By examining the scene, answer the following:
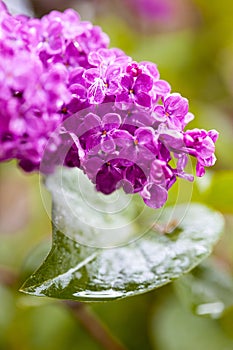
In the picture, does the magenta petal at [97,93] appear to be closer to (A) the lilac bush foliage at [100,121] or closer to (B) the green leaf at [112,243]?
(A) the lilac bush foliage at [100,121]

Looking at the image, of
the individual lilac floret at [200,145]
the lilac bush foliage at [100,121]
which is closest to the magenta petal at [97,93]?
the lilac bush foliage at [100,121]

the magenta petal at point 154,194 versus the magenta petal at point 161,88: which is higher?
the magenta petal at point 161,88

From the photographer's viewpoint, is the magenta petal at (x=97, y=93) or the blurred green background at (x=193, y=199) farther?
the blurred green background at (x=193, y=199)

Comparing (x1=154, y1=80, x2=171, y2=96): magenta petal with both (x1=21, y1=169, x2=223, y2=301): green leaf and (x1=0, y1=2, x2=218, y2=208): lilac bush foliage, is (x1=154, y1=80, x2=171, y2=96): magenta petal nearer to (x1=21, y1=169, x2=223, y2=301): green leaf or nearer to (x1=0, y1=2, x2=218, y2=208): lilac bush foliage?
(x1=0, y1=2, x2=218, y2=208): lilac bush foliage

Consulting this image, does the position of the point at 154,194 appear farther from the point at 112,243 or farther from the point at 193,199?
the point at 193,199

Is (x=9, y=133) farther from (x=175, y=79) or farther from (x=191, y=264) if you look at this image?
(x=175, y=79)

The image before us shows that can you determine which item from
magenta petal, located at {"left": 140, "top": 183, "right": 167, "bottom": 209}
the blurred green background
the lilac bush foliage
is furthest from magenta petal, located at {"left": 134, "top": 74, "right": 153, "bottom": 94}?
the blurred green background
